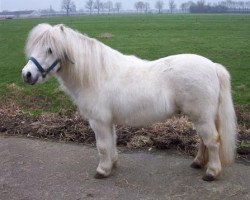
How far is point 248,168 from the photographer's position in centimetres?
420

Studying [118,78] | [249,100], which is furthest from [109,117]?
[249,100]

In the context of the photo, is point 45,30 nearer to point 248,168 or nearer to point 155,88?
point 155,88

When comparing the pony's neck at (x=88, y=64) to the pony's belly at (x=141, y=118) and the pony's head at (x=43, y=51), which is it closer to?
the pony's head at (x=43, y=51)

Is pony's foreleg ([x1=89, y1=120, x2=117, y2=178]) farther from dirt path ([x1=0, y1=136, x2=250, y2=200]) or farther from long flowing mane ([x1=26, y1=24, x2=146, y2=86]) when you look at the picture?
long flowing mane ([x1=26, y1=24, x2=146, y2=86])

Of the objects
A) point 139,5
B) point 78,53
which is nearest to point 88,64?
point 78,53

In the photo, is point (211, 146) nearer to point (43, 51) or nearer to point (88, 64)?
point (88, 64)

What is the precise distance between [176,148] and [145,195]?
1.21 m

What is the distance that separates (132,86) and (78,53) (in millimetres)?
683

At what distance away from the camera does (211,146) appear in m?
3.93

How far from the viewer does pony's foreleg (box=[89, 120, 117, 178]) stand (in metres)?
4.03

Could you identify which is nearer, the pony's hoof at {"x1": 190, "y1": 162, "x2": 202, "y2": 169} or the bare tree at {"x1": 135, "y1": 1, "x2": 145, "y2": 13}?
the pony's hoof at {"x1": 190, "y1": 162, "x2": 202, "y2": 169}

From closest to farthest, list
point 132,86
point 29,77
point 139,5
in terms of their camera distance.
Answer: point 29,77 < point 132,86 < point 139,5

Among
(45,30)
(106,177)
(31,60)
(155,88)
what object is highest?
(45,30)

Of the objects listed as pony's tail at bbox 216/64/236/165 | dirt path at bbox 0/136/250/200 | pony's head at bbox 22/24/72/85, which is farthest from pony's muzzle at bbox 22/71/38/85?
pony's tail at bbox 216/64/236/165
